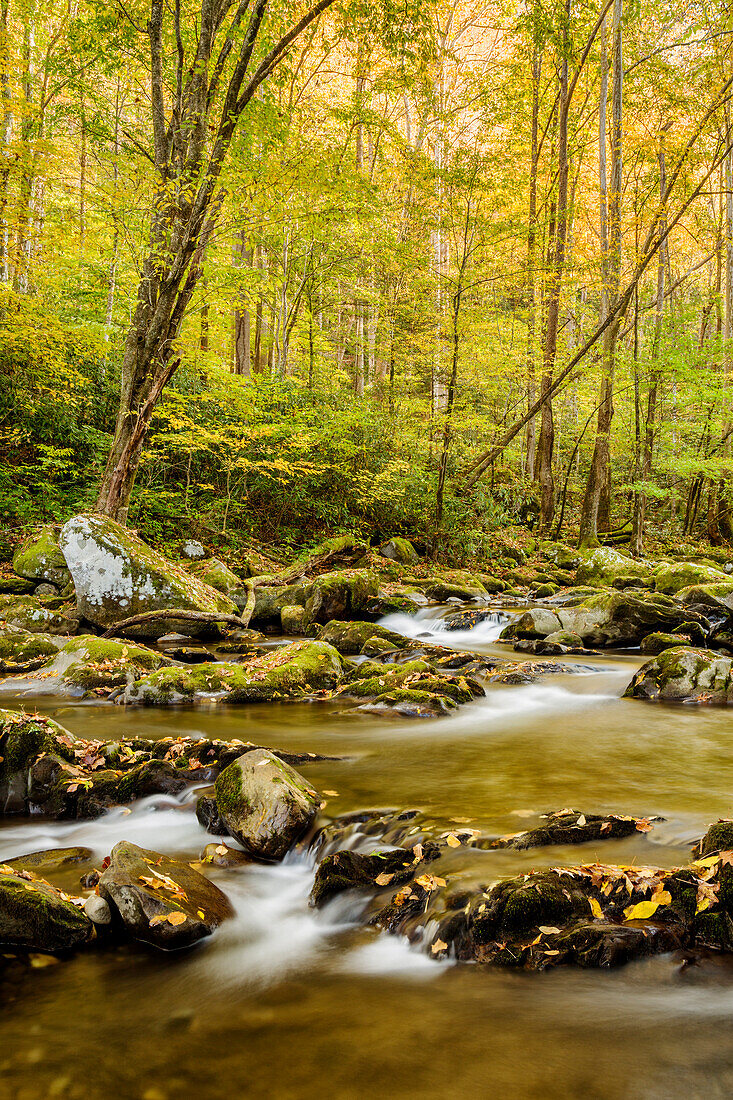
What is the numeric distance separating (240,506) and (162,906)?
13.1 metres

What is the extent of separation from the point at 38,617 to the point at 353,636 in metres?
4.85

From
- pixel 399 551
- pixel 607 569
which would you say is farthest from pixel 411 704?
pixel 399 551

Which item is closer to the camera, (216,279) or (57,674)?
Result: (57,674)

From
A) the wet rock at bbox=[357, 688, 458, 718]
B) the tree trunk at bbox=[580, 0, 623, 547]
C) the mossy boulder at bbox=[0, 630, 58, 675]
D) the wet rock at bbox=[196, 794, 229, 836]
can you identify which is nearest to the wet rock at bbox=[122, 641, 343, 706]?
the wet rock at bbox=[357, 688, 458, 718]

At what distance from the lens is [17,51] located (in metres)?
12.7

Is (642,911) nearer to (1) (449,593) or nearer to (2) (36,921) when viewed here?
(2) (36,921)

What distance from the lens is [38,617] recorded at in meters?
9.44

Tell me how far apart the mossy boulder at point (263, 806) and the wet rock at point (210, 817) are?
0.19 ft

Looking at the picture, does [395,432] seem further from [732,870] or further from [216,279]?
[732,870]

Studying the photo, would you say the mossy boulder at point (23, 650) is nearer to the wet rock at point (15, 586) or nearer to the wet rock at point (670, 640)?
the wet rock at point (15, 586)

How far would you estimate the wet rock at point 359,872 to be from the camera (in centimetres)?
313

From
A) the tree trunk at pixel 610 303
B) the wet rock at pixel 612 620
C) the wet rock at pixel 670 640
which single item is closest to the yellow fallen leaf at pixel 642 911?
the wet rock at pixel 670 640

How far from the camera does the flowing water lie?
196 cm

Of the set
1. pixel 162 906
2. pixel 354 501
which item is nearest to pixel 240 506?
pixel 354 501
